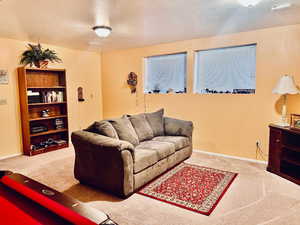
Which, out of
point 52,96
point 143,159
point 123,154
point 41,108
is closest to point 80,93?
point 52,96

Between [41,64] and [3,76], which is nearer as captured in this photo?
[3,76]

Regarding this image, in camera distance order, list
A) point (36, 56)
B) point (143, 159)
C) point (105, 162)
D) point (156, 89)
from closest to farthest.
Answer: point (105, 162) < point (143, 159) < point (36, 56) < point (156, 89)

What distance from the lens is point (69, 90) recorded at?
5215mm

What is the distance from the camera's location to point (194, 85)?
4449 millimetres

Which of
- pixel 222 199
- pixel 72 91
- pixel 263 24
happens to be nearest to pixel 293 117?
pixel 263 24

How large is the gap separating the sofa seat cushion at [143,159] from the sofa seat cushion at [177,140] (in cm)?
61

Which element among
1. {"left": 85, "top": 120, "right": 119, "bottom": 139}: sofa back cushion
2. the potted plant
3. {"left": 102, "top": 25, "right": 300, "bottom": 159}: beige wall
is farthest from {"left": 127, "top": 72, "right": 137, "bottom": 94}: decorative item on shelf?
{"left": 85, "top": 120, "right": 119, "bottom": 139}: sofa back cushion

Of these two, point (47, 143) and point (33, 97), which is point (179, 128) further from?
point (33, 97)

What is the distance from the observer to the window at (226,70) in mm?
3832

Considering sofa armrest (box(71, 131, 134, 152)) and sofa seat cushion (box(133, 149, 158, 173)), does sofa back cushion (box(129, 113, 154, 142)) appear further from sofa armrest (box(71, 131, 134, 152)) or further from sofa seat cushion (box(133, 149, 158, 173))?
sofa armrest (box(71, 131, 134, 152))

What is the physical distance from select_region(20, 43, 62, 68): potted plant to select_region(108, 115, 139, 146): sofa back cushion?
2299 mm

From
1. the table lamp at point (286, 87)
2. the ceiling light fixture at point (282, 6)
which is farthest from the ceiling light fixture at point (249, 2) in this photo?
the table lamp at point (286, 87)

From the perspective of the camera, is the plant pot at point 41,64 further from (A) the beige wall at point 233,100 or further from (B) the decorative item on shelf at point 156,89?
(B) the decorative item on shelf at point 156,89

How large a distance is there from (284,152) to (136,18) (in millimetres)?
2956
